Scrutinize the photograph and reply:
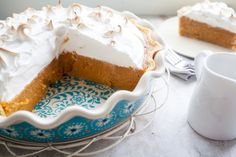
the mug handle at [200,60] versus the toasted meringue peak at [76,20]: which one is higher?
the toasted meringue peak at [76,20]

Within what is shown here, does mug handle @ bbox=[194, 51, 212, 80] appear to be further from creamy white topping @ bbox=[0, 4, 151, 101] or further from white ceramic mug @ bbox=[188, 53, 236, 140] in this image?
creamy white topping @ bbox=[0, 4, 151, 101]

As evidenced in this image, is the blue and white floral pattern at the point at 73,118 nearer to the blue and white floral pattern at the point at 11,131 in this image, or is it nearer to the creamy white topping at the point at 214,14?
the blue and white floral pattern at the point at 11,131

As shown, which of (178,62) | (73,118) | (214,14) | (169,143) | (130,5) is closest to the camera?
(73,118)

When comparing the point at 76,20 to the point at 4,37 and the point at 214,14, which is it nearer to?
the point at 4,37

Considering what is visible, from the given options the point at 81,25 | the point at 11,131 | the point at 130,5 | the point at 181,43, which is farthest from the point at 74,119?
the point at 130,5

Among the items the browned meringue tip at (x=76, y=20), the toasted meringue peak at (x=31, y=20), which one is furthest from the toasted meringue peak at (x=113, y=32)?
the toasted meringue peak at (x=31, y=20)

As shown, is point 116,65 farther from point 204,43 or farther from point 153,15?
point 153,15

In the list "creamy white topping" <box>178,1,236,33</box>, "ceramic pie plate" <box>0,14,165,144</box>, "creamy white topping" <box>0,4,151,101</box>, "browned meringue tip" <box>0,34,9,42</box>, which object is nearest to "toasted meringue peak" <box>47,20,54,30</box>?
"creamy white topping" <box>0,4,151,101</box>
